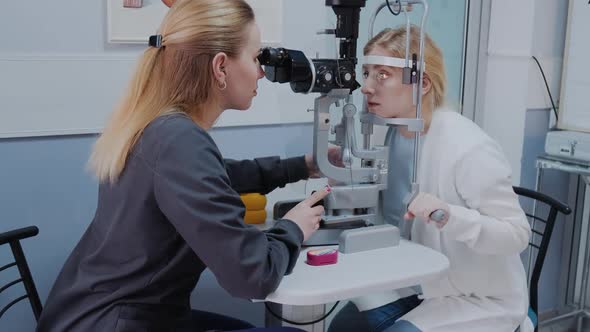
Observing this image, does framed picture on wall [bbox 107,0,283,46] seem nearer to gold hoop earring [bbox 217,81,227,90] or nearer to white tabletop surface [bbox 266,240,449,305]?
gold hoop earring [bbox 217,81,227,90]

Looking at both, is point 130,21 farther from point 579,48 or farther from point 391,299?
point 579,48

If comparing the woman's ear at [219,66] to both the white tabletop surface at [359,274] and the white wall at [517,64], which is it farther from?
the white wall at [517,64]

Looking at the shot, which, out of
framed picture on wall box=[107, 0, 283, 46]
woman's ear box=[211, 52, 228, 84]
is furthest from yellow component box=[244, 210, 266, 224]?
framed picture on wall box=[107, 0, 283, 46]

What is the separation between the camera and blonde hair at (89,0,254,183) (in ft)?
3.87

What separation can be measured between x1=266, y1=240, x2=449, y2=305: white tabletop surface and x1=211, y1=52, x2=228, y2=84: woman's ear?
0.41m

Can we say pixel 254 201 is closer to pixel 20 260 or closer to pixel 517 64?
pixel 20 260

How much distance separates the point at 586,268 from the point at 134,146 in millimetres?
2342

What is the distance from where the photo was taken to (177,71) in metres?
1.20

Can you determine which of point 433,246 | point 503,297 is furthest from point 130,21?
point 503,297

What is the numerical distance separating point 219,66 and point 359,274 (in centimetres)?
49

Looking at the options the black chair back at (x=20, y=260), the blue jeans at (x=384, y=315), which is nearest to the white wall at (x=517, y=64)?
the blue jeans at (x=384, y=315)

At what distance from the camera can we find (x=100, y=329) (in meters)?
1.14

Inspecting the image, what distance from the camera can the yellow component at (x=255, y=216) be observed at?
1641 millimetres

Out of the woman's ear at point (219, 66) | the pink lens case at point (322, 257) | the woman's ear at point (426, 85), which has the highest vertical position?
the woman's ear at point (219, 66)
